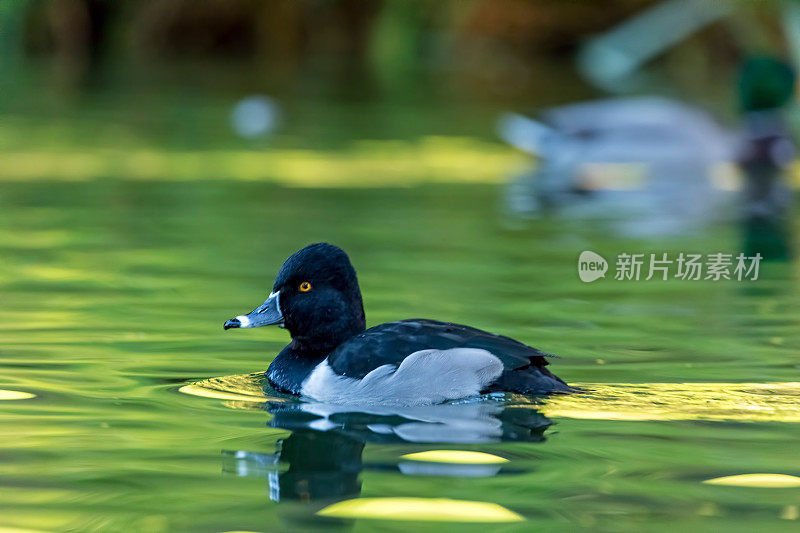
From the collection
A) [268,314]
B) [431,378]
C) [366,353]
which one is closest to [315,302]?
[268,314]

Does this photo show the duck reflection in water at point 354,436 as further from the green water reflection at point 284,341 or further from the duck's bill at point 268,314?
the duck's bill at point 268,314

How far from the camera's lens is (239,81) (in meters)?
33.4

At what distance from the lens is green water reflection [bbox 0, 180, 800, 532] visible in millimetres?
5441

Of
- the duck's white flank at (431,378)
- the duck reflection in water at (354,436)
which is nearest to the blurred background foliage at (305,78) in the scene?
the duck's white flank at (431,378)

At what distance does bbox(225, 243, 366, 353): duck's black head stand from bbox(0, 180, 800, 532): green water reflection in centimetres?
49

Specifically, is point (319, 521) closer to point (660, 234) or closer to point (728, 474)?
point (728, 474)

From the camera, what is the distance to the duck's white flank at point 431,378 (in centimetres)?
691

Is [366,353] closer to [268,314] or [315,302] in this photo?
[315,302]

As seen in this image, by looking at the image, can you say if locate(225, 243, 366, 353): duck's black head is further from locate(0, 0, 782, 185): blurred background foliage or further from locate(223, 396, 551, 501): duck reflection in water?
locate(0, 0, 782, 185): blurred background foliage

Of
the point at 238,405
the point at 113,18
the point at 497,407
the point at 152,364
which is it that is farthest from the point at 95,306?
the point at 113,18

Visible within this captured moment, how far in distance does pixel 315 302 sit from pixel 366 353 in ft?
1.86

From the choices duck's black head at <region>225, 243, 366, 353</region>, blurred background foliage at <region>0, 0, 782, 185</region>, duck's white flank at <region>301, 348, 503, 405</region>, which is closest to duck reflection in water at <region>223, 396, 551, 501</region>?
duck's white flank at <region>301, 348, 503, 405</region>

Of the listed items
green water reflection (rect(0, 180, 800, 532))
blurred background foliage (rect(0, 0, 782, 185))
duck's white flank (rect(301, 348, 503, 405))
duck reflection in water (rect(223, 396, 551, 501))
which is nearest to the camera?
green water reflection (rect(0, 180, 800, 532))

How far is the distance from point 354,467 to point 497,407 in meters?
1.18
